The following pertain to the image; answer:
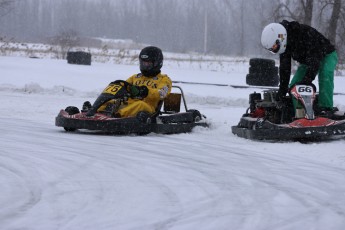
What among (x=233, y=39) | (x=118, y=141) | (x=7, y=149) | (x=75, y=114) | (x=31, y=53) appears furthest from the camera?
(x=233, y=39)

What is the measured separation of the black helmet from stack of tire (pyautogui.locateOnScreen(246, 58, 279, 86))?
922 centimetres

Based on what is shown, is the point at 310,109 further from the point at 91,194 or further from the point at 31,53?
the point at 31,53

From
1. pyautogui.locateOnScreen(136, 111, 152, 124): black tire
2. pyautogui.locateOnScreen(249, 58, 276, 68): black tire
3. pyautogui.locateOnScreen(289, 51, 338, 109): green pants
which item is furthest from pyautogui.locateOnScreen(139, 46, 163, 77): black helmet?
pyautogui.locateOnScreen(249, 58, 276, 68): black tire

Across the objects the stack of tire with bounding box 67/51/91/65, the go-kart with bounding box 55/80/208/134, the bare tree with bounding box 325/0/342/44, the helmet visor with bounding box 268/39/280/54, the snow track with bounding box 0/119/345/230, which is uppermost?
the bare tree with bounding box 325/0/342/44

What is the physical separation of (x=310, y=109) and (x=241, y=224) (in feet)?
13.9

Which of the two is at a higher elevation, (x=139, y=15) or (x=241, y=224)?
(x=139, y=15)

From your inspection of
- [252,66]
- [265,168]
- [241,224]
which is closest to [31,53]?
[252,66]

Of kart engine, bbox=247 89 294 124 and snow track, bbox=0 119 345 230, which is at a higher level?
kart engine, bbox=247 89 294 124

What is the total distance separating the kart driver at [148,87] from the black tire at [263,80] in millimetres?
9218

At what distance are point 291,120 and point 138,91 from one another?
1928 mm

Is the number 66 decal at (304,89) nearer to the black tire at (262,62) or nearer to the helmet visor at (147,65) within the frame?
the helmet visor at (147,65)

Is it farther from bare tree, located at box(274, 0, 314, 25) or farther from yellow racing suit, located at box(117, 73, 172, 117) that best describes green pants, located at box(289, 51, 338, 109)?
bare tree, located at box(274, 0, 314, 25)

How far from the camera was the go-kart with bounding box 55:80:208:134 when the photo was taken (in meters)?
8.12

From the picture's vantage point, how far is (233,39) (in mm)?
84750
